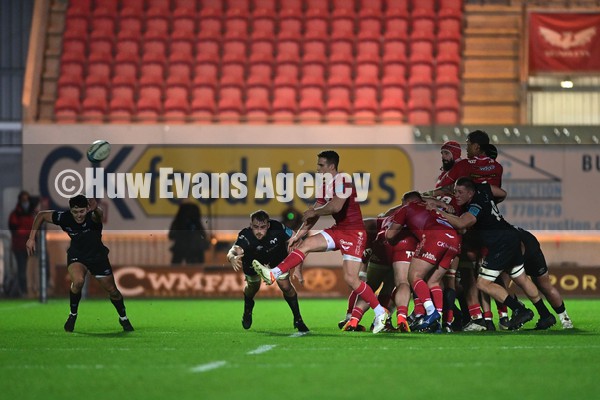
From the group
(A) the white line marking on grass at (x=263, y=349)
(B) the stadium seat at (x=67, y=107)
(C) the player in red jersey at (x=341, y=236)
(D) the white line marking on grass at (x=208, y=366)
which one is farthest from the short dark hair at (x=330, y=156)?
(B) the stadium seat at (x=67, y=107)

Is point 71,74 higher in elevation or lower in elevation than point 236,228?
higher

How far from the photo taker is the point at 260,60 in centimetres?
2548

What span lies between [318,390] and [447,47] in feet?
60.7

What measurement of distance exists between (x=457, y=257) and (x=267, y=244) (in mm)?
2290

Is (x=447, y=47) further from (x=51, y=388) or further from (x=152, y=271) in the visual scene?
(x=51, y=388)

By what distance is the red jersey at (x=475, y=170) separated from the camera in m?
14.1

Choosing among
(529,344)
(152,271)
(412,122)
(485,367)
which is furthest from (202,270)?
(485,367)

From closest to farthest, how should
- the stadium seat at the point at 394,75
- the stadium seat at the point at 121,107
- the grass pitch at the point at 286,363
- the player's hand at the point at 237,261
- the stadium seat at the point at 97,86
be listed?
the grass pitch at the point at 286,363 → the player's hand at the point at 237,261 → the stadium seat at the point at 121,107 → the stadium seat at the point at 394,75 → the stadium seat at the point at 97,86

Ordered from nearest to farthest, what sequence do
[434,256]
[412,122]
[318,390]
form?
[318,390] → [434,256] → [412,122]

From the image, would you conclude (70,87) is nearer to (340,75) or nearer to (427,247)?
(340,75)

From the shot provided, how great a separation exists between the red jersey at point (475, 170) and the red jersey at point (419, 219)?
754mm

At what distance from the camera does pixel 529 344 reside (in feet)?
38.0

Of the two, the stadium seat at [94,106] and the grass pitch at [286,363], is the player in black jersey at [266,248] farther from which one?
the stadium seat at [94,106]

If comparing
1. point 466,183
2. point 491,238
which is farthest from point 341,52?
point 491,238
